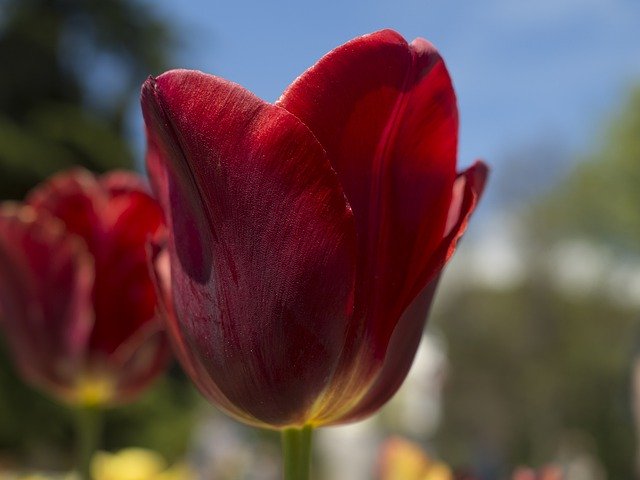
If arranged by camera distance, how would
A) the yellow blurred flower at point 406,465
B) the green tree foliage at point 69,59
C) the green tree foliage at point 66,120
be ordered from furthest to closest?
the green tree foliage at point 69,59
the green tree foliage at point 66,120
the yellow blurred flower at point 406,465

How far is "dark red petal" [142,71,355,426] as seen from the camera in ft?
1.14

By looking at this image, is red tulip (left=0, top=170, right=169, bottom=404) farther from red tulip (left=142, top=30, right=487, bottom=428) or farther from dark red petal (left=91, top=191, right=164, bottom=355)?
red tulip (left=142, top=30, right=487, bottom=428)

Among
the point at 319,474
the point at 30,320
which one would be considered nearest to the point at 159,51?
the point at 319,474

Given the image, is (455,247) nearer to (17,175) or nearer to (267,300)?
(267,300)

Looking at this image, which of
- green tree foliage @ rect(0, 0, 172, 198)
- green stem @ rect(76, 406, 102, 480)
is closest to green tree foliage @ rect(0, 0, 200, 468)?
green tree foliage @ rect(0, 0, 172, 198)

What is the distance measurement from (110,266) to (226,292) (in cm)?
33

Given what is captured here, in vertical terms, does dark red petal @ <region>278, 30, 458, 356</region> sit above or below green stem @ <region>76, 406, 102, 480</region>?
above

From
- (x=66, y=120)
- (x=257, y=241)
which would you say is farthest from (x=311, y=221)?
(x=66, y=120)

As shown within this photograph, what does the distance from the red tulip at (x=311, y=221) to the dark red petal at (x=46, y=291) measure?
12.2 inches

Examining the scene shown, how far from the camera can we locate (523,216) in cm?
1498

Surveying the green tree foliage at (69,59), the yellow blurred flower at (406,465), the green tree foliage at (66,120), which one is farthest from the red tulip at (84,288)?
the green tree foliage at (69,59)

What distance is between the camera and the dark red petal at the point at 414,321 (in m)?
0.37

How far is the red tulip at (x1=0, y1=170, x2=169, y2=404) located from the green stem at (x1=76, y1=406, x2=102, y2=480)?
0.01 m

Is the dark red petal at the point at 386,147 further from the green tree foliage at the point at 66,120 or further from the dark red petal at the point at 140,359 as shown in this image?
the green tree foliage at the point at 66,120
